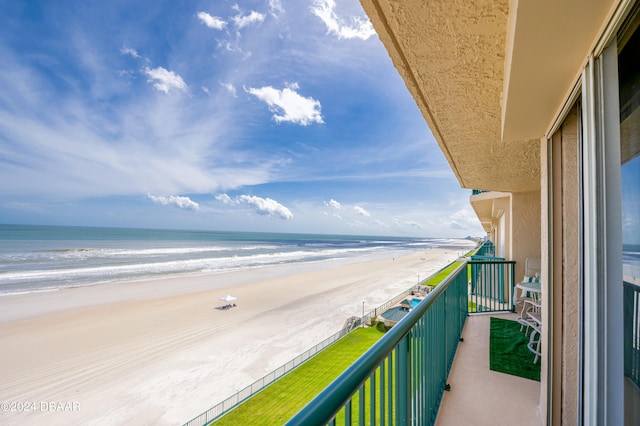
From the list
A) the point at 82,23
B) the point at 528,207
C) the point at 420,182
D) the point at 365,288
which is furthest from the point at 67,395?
the point at 420,182

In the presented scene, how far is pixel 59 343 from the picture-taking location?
957cm

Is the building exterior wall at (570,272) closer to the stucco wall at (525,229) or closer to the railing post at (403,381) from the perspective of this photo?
the railing post at (403,381)

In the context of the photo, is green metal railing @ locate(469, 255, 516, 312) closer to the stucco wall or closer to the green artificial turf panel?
the stucco wall

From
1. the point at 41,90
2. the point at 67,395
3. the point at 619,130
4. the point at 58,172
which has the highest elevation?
the point at 41,90

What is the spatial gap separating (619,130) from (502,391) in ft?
9.38

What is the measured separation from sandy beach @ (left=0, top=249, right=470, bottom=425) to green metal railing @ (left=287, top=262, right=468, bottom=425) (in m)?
6.12

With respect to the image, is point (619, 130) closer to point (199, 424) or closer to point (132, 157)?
point (199, 424)

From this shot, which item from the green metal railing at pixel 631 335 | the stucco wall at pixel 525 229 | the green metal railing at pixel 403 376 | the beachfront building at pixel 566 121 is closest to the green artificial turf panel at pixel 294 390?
the green metal railing at pixel 403 376

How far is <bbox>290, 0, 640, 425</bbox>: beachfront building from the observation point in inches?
39.9

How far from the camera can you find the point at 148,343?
9.64m

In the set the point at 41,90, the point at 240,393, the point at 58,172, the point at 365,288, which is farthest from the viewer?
the point at 58,172

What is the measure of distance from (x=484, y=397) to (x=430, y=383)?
1.05 metres

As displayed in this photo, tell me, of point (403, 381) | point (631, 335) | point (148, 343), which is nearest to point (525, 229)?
point (631, 335)

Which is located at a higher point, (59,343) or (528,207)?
(528,207)
